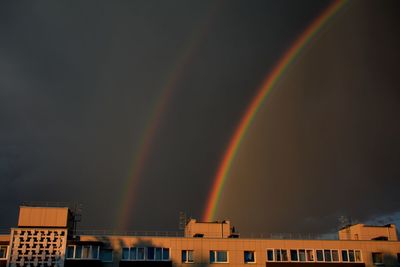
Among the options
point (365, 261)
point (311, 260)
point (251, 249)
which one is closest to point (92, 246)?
point (251, 249)

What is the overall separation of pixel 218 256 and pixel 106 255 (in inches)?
575

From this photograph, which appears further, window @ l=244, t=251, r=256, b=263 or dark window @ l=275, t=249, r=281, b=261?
dark window @ l=275, t=249, r=281, b=261

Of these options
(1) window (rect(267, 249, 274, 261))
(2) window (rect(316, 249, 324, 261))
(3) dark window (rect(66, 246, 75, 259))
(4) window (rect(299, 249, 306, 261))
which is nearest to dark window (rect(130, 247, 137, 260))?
(3) dark window (rect(66, 246, 75, 259))

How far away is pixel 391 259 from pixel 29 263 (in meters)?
49.0

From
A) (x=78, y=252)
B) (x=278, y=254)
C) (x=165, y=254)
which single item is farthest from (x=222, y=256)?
(x=78, y=252)

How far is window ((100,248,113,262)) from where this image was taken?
61.8m

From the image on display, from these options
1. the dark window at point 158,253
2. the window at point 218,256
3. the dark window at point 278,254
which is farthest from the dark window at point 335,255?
the dark window at point 158,253

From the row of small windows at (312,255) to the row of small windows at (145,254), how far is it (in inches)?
565

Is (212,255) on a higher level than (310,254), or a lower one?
lower

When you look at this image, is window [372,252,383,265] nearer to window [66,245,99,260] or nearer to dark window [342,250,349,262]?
dark window [342,250,349,262]

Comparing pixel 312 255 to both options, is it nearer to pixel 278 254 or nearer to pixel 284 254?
pixel 284 254

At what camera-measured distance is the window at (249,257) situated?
66188 mm

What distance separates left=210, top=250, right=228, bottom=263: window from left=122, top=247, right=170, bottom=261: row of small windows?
588 centimetres

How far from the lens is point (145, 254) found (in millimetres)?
63062
